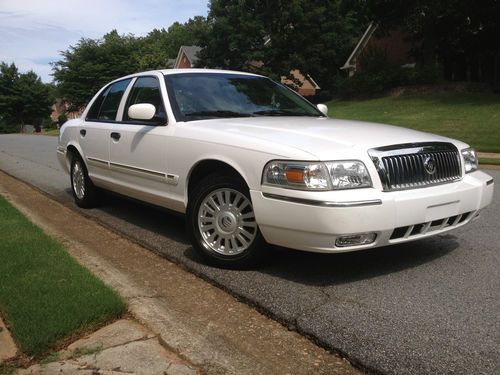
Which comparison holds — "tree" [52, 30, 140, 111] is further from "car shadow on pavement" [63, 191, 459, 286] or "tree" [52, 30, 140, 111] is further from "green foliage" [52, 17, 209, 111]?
"car shadow on pavement" [63, 191, 459, 286]

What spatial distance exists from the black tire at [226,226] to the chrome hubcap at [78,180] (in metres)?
2.95

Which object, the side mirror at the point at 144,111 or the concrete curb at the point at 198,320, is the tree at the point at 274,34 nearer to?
the side mirror at the point at 144,111

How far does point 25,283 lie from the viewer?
13.1 ft

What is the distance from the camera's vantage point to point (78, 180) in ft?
23.8

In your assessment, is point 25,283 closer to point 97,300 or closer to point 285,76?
point 97,300

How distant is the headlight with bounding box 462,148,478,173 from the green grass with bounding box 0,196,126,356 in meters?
2.91

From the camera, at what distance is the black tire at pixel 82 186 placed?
7004 millimetres

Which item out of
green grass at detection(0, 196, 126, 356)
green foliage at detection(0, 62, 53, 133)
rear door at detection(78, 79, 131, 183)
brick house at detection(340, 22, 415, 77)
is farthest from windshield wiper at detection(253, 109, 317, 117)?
green foliage at detection(0, 62, 53, 133)

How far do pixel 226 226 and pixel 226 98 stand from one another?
1462 millimetres

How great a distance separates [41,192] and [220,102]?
4.86 m

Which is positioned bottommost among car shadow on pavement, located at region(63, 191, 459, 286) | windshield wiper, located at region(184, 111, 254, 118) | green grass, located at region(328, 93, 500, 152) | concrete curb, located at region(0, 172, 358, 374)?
green grass, located at region(328, 93, 500, 152)

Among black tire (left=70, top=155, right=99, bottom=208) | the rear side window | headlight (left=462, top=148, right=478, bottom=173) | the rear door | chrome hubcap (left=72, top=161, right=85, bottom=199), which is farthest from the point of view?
chrome hubcap (left=72, top=161, right=85, bottom=199)

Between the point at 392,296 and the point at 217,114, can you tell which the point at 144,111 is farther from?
the point at 392,296

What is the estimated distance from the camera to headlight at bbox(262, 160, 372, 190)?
3727 millimetres
